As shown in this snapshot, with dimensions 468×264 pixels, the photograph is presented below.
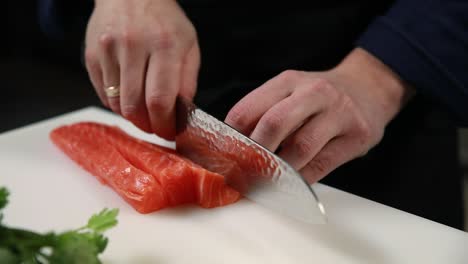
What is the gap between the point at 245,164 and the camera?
1104 mm

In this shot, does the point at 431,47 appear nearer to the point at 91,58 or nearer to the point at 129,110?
the point at 129,110

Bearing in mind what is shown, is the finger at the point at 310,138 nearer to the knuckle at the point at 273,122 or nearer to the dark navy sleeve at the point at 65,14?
the knuckle at the point at 273,122

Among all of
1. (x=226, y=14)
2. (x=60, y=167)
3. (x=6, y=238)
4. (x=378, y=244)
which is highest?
(x=226, y=14)

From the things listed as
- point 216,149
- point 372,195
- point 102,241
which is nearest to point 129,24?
point 216,149

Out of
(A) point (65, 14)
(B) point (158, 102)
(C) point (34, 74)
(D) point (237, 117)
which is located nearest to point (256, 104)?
(D) point (237, 117)

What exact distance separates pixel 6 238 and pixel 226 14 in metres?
1.09

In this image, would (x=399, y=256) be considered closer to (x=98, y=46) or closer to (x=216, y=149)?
(x=216, y=149)

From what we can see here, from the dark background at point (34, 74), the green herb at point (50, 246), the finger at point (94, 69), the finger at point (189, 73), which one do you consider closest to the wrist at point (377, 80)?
the finger at point (189, 73)

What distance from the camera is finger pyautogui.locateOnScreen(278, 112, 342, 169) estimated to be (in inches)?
42.3

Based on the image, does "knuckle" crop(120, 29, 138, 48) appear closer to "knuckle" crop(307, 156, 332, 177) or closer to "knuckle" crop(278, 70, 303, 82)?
"knuckle" crop(278, 70, 303, 82)

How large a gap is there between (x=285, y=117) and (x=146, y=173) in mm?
367

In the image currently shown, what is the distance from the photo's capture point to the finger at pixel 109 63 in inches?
49.7

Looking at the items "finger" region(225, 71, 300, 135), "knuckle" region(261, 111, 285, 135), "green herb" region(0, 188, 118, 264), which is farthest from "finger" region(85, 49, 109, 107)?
"green herb" region(0, 188, 118, 264)

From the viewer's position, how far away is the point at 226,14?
1644mm
